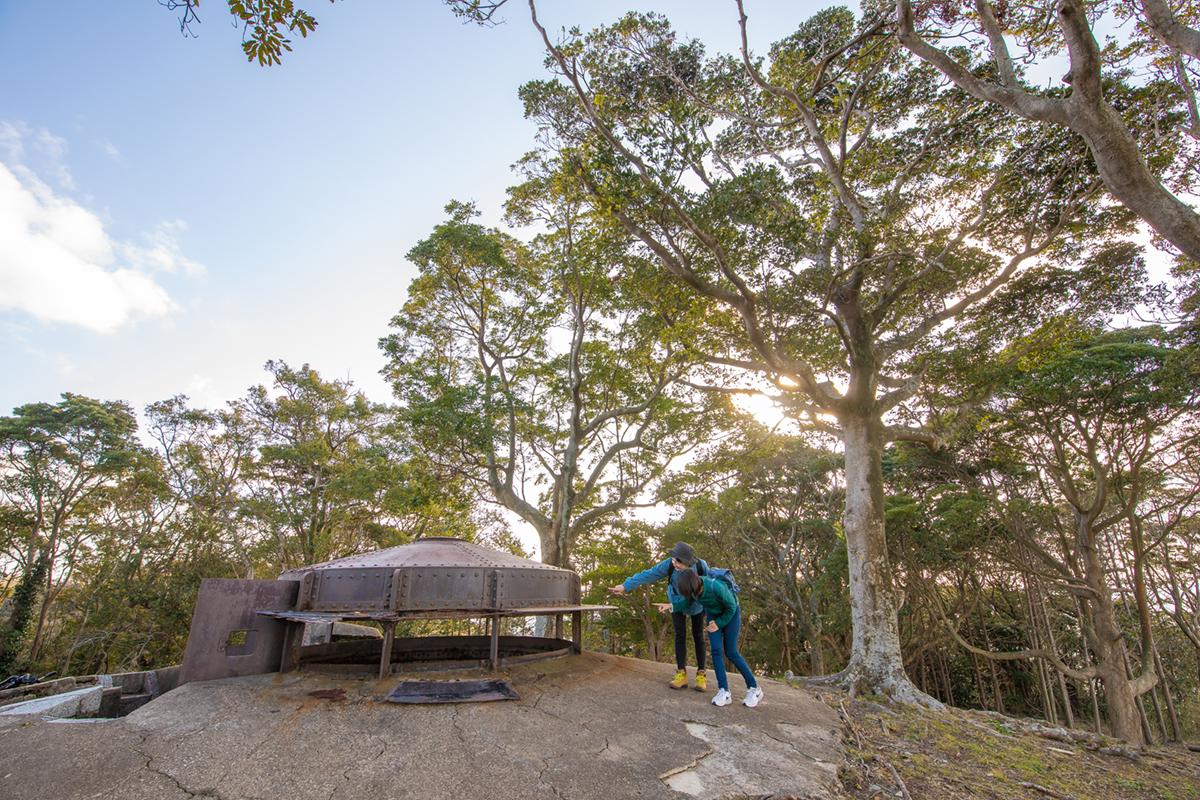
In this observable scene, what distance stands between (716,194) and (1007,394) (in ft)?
29.0

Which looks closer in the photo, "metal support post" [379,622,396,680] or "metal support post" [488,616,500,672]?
"metal support post" [379,622,396,680]

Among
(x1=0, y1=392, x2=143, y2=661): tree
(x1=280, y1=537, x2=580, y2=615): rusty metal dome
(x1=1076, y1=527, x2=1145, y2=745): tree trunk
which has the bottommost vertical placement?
(x1=1076, y1=527, x2=1145, y2=745): tree trunk

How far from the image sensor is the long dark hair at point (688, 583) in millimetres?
5117

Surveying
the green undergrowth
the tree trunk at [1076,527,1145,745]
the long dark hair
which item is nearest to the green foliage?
the long dark hair

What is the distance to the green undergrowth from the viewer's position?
392cm

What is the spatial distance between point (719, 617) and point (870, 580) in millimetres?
4459

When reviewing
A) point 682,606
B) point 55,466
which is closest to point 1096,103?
point 682,606

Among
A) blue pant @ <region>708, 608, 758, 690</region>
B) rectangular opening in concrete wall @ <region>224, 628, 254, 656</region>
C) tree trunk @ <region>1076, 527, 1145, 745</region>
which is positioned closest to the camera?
blue pant @ <region>708, 608, 758, 690</region>

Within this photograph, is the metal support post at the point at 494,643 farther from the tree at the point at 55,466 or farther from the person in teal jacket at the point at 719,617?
the tree at the point at 55,466

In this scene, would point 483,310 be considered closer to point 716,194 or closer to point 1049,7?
point 716,194

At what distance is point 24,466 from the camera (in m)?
17.2

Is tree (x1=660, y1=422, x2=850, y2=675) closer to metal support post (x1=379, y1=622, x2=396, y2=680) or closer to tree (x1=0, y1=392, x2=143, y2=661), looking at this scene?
metal support post (x1=379, y1=622, x2=396, y2=680)

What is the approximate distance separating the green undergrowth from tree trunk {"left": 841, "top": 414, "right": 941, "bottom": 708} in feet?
4.40

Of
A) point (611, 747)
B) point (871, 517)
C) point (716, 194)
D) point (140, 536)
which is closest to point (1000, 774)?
point (611, 747)
